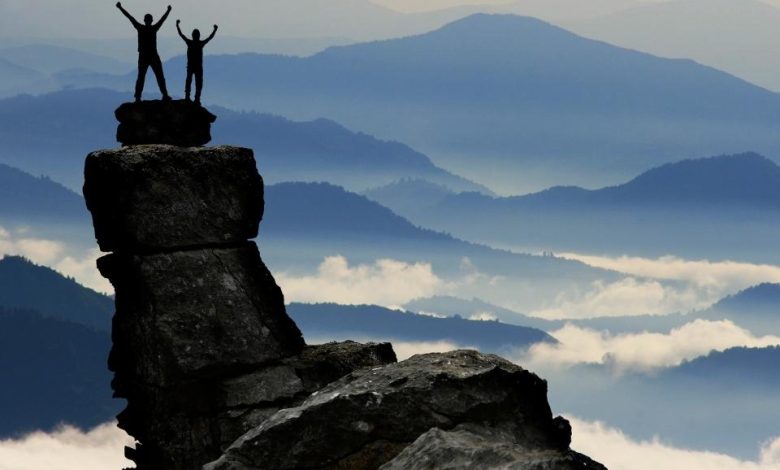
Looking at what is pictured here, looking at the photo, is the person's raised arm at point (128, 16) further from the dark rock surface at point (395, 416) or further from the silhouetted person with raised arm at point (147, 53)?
the dark rock surface at point (395, 416)

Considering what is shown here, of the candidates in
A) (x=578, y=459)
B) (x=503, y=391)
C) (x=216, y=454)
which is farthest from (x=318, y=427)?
(x=216, y=454)

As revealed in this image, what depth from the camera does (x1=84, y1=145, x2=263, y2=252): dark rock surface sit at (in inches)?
1400

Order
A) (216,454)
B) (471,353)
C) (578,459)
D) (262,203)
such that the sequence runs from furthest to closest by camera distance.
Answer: (262,203), (216,454), (471,353), (578,459)

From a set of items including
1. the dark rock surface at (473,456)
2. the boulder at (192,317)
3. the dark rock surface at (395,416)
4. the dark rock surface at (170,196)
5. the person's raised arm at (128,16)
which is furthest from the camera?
the person's raised arm at (128,16)

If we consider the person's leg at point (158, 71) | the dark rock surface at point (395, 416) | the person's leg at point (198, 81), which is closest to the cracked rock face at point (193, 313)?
the person's leg at point (198, 81)

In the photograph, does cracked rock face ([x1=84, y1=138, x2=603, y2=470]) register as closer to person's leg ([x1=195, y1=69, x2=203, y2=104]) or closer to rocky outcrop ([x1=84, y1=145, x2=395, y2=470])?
rocky outcrop ([x1=84, y1=145, x2=395, y2=470])

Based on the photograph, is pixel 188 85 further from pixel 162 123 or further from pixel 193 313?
pixel 193 313

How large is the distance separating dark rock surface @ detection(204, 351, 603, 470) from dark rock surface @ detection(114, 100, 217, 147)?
1224cm

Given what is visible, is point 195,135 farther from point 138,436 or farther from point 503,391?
point 503,391

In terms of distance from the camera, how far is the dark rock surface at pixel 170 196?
35.6m

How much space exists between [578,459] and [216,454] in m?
14.7

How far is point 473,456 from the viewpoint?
2264 cm

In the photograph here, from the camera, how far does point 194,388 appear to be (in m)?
35.2

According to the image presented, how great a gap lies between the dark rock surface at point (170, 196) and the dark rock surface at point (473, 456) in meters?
13.1
